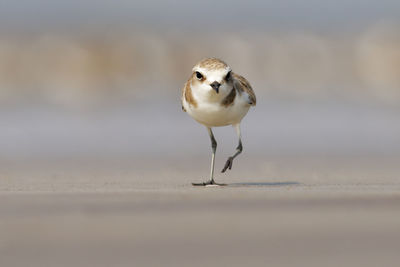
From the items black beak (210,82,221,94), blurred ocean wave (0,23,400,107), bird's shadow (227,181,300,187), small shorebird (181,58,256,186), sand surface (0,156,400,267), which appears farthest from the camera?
blurred ocean wave (0,23,400,107)

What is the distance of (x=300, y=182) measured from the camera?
8.09 meters

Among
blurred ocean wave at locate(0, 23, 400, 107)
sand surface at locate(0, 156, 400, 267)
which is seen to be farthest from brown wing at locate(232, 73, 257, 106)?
blurred ocean wave at locate(0, 23, 400, 107)

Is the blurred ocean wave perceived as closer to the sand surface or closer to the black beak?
the black beak

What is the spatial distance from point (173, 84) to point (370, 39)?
21.4 ft

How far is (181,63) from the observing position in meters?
21.7

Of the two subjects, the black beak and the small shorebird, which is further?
the small shorebird

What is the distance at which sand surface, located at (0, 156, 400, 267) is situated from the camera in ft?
14.5

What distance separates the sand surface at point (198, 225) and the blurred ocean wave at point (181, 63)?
37.9 feet

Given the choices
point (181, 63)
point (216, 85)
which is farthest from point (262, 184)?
point (181, 63)

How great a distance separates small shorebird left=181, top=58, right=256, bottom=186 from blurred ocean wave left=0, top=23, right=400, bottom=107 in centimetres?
1040

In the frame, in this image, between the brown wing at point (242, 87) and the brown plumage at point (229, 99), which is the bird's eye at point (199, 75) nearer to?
the brown plumage at point (229, 99)

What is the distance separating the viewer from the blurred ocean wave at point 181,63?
63.2 feet

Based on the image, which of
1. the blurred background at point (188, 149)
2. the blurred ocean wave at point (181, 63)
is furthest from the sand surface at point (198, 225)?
the blurred ocean wave at point (181, 63)

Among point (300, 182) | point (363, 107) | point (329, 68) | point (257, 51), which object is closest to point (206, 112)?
point (300, 182)
